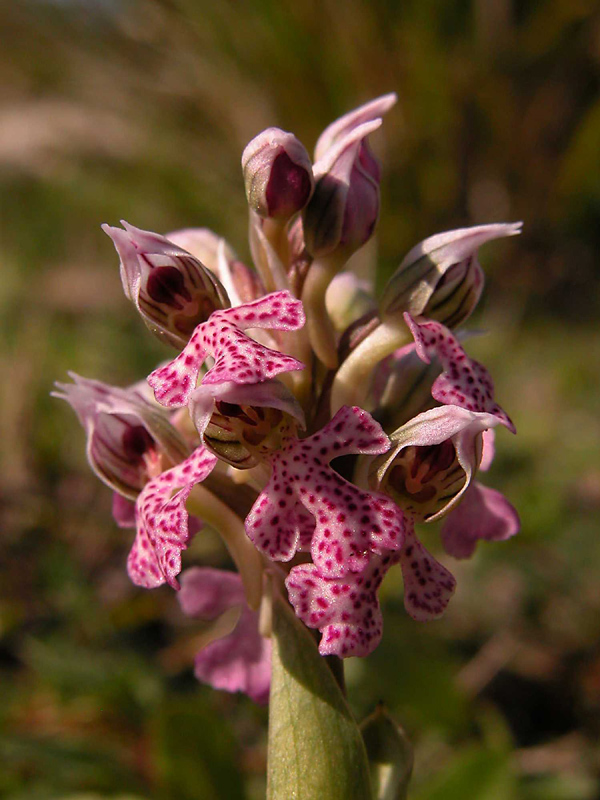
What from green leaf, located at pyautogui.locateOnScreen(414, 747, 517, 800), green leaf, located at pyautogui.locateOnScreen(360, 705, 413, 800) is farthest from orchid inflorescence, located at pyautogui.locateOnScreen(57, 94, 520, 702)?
green leaf, located at pyautogui.locateOnScreen(414, 747, 517, 800)

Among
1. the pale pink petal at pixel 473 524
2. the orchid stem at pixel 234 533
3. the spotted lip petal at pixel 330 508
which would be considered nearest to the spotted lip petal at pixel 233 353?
the spotted lip petal at pixel 330 508

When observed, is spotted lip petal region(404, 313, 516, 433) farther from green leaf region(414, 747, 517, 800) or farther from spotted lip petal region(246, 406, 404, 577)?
green leaf region(414, 747, 517, 800)

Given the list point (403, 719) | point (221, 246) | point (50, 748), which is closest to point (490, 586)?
point (403, 719)

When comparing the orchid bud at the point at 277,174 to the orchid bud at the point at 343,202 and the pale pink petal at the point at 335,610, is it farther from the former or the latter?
the pale pink petal at the point at 335,610

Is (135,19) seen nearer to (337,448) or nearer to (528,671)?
(528,671)

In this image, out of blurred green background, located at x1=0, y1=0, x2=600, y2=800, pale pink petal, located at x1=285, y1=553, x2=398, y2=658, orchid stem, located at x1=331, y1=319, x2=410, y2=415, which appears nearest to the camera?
pale pink petal, located at x1=285, y1=553, x2=398, y2=658

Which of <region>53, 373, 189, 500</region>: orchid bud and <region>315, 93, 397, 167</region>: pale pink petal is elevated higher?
<region>315, 93, 397, 167</region>: pale pink petal
